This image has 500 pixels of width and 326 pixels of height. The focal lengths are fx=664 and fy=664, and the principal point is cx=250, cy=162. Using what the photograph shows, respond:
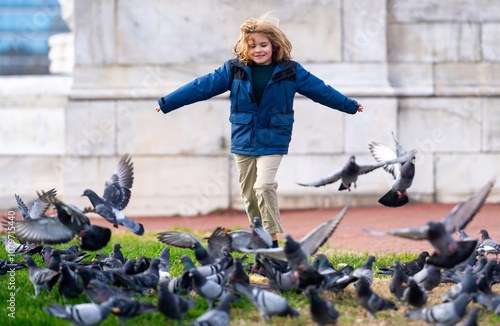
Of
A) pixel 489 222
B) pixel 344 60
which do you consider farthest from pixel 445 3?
pixel 489 222

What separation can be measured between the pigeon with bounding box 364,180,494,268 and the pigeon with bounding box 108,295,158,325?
1.41 m

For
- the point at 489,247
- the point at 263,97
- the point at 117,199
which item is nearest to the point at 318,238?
the point at 263,97

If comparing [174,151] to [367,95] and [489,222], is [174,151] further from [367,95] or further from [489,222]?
[489,222]

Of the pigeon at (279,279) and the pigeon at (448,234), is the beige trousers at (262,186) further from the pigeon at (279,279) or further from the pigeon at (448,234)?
the pigeon at (448,234)

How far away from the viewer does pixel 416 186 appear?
1002 cm

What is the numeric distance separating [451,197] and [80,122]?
18.6ft

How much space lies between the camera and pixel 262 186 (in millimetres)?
5574

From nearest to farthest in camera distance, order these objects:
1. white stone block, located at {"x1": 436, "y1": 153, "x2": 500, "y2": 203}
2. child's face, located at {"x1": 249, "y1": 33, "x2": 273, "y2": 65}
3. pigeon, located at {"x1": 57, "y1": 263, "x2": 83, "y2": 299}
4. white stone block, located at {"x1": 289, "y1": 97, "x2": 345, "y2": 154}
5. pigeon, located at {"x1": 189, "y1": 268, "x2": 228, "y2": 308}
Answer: pigeon, located at {"x1": 189, "y1": 268, "x2": 228, "y2": 308} → pigeon, located at {"x1": 57, "y1": 263, "x2": 83, "y2": 299} → child's face, located at {"x1": 249, "y1": 33, "x2": 273, "y2": 65} → white stone block, located at {"x1": 289, "y1": 97, "x2": 345, "y2": 154} → white stone block, located at {"x1": 436, "y1": 153, "x2": 500, "y2": 203}

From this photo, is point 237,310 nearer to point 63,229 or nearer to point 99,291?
point 99,291

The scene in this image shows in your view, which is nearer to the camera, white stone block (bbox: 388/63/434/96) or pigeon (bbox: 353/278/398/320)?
pigeon (bbox: 353/278/398/320)

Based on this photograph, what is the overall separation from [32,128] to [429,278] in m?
8.20

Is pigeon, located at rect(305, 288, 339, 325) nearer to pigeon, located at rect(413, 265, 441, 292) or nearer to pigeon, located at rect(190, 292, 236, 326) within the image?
pigeon, located at rect(190, 292, 236, 326)

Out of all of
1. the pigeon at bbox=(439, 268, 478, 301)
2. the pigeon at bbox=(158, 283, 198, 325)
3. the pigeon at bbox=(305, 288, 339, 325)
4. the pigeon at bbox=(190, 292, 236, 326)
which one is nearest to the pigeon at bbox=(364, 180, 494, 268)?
the pigeon at bbox=(439, 268, 478, 301)

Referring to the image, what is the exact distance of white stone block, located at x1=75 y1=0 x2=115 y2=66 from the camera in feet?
32.4
